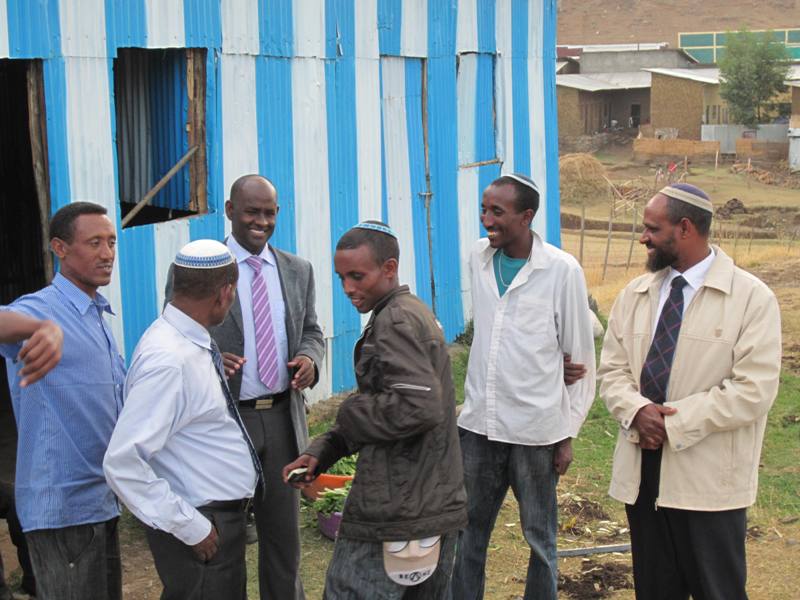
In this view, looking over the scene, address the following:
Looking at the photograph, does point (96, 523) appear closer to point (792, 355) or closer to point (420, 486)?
point (420, 486)

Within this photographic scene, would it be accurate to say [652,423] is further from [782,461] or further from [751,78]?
[751,78]

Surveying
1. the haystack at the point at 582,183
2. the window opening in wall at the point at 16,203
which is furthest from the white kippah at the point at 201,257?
the haystack at the point at 582,183

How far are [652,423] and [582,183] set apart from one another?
31.7m

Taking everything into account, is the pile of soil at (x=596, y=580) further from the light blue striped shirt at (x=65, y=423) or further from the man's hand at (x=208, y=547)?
the light blue striped shirt at (x=65, y=423)

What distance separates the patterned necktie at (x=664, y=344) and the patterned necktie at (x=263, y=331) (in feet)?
5.03

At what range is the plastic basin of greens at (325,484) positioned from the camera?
6.28 m

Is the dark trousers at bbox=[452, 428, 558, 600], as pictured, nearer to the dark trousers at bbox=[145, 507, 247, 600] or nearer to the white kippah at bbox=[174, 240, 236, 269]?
the dark trousers at bbox=[145, 507, 247, 600]

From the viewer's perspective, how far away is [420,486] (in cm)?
352

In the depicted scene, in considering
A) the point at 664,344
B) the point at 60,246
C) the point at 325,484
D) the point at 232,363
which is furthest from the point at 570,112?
the point at 60,246

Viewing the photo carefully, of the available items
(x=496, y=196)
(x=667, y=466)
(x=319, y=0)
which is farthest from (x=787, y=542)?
(x=319, y=0)

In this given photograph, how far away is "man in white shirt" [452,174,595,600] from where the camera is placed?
4492 mm

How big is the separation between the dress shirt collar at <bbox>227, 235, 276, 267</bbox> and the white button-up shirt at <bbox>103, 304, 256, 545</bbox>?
1.06 meters

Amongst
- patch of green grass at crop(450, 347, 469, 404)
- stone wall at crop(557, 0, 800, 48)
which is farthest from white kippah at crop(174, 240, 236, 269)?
stone wall at crop(557, 0, 800, 48)

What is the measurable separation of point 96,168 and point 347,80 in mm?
2814
